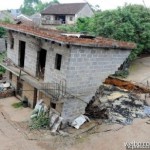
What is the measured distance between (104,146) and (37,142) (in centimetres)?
389

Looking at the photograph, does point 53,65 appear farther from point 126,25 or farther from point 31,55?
point 126,25

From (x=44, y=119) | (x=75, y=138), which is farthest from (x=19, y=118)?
(x=75, y=138)

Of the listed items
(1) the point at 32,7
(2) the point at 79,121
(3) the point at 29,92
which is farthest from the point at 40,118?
(1) the point at 32,7

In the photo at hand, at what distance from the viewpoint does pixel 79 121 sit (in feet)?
54.6

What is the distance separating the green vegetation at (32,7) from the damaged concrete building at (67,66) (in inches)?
3314

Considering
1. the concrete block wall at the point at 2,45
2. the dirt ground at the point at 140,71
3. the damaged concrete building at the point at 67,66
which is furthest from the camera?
the concrete block wall at the point at 2,45

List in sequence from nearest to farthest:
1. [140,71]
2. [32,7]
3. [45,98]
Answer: [45,98]
[140,71]
[32,7]

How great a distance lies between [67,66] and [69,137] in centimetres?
431

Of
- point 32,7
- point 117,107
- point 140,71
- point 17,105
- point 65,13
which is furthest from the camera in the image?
point 32,7

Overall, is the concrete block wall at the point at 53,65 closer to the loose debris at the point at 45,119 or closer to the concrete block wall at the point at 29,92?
the loose debris at the point at 45,119

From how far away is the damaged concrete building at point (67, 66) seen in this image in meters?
14.8

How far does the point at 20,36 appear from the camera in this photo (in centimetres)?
1998

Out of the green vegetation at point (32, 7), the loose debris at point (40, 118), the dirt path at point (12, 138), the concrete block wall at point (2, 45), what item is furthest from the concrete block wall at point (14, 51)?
the green vegetation at point (32, 7)

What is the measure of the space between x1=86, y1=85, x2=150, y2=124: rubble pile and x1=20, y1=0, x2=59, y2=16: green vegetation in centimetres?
8426
